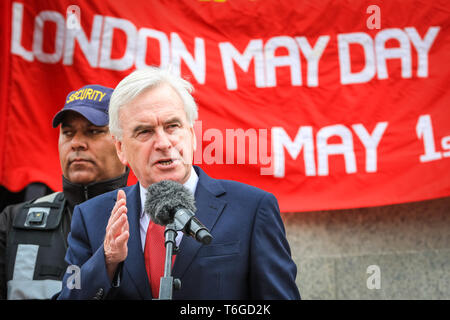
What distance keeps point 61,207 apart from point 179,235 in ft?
4.41

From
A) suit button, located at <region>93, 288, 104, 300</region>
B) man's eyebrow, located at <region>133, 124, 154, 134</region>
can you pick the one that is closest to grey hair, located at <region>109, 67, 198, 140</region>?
A: man's eyebrow, located at <region>133, 124, 154, 134</region>

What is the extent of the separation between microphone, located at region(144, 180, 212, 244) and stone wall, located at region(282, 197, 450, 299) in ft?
10.6

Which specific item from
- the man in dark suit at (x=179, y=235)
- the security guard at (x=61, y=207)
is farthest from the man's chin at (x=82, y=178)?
the man in dark suit at (x=179, y=235)

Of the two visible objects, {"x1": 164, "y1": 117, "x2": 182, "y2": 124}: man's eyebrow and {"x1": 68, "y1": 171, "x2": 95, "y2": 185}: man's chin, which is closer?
{"x1": 164, "y1": 117, "x2": 182, "y2": 124}: man's eyebrow

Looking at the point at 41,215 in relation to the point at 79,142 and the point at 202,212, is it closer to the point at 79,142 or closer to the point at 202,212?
the point at 79,142

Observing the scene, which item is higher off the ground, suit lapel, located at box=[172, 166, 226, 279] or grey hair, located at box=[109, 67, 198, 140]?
grey hair, located at box=[109, 67, 198, 140]

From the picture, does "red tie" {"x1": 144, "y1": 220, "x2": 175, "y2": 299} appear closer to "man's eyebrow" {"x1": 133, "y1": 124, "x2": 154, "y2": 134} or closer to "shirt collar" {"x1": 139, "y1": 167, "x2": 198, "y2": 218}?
"shirt collar" {"x1": 139, "y1": 167, "x2": 198, "y2": 218}

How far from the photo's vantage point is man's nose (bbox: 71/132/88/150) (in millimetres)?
3227

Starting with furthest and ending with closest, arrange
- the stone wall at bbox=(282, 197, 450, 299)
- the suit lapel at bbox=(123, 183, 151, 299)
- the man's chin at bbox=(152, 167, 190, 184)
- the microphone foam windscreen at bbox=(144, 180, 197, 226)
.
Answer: the stone wall at bbox=(282, 197, 450, 299) → the man's chin at bbox=(152, 167, 190, 184) → the suit lapel at bbox=(123, 183, 151, 299) → the microphone foam windscreen at bbox=(144, 180, 197, 226)

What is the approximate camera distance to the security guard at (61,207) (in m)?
3.04

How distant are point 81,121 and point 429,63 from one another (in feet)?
9.16

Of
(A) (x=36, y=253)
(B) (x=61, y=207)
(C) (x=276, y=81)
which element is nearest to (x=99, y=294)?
(A) (x=36, y=253)

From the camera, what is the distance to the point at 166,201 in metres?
1.76

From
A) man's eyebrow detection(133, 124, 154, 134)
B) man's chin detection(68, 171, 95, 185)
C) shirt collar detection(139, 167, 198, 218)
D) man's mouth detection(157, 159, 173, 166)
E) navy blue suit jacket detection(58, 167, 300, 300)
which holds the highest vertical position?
man's chin detection(68, 171, 95, 185)
